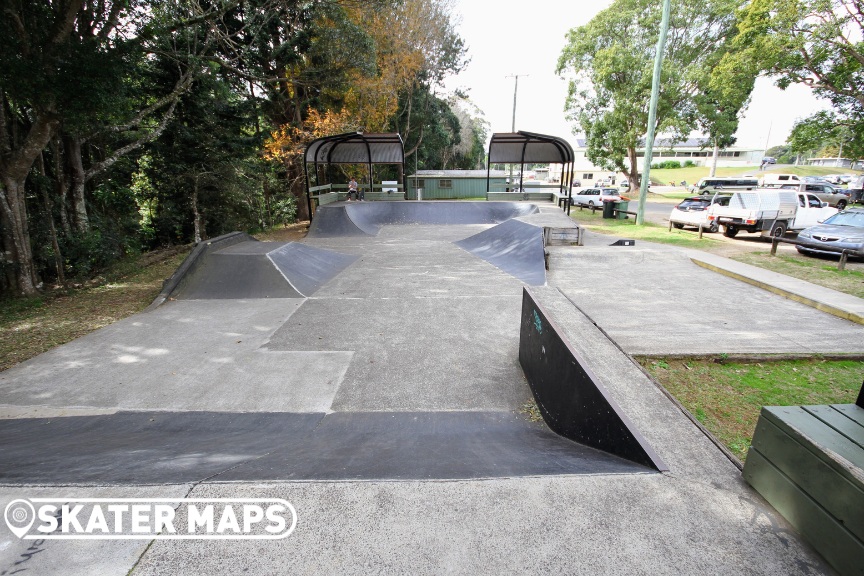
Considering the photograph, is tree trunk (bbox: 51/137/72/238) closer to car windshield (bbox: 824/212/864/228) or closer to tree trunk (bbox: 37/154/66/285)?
tree trunk (bbox: 37/154/66/285)

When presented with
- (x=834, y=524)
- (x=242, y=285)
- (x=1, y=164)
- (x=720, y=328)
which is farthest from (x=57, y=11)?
(x=720, y=328)

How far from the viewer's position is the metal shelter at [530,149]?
1858 centimetres

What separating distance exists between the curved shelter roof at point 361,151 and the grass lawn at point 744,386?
16.6m

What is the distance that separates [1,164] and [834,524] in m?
13.0

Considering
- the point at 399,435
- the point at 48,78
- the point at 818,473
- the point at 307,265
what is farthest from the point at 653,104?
the point at 48,78

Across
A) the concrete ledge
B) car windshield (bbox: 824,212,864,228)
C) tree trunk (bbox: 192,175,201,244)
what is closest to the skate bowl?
tree trunk (bbox: 192,175,201,244)

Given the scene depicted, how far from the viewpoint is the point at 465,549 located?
1729mm

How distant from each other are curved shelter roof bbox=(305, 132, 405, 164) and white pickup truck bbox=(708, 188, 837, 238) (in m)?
14.6

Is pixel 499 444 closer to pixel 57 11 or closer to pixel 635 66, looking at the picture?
pixel 57 11

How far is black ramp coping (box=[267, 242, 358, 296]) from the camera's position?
8586 mm

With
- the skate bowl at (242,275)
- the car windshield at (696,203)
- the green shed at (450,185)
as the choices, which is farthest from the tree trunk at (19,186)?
the green shed at (450,185)

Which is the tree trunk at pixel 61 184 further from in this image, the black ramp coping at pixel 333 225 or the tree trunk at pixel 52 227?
the black ramp coping at pixel 333 225

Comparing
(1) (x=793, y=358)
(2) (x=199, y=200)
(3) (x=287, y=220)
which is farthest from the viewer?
(3) (x=287, y=220)

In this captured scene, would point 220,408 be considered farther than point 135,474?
Yes
